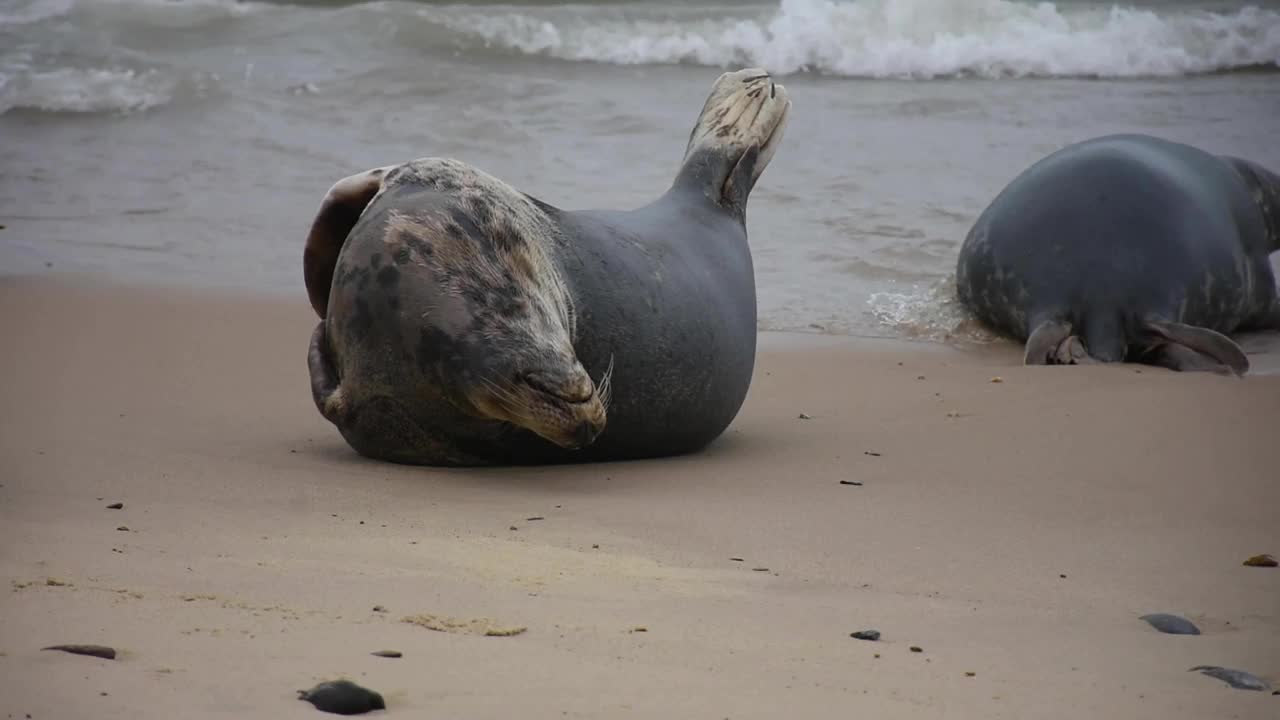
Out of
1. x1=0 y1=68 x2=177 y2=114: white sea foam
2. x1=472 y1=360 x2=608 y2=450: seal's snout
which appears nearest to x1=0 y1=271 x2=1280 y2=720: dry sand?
x1=472 y1=360 x2=608 y2=450: seal's snout

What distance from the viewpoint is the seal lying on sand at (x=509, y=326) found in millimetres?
3490

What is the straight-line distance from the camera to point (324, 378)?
3.84 m

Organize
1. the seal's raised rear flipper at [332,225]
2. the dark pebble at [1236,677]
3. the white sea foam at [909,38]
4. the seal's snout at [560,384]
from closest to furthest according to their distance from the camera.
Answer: the dark pebble at [1236,677]
the seal's snout at [560,384]
the seal's raised rear flipper at [332,225]
the white sea foam at [909,38]

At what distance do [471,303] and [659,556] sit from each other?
87 cm

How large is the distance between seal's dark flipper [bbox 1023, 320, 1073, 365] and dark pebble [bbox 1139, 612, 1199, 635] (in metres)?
3.08

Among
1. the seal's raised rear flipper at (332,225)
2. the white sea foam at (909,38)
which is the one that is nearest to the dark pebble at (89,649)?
the seal's raised rear flipper at (332,225)

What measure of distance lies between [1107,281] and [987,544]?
3017mm

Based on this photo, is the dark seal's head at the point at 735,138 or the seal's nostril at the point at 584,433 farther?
the dark seal's head at the point at 735,138

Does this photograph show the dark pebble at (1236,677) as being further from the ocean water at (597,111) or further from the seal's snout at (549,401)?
the ocean water at (597,111)

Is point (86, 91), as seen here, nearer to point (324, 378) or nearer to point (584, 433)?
point (324, 378)

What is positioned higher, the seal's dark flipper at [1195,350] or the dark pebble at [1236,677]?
the dark pebble at [1236,677]

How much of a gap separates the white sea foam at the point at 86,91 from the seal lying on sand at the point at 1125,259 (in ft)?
22.5

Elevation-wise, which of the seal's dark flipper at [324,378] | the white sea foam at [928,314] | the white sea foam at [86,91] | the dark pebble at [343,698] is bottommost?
the white sea foam at [928,314]

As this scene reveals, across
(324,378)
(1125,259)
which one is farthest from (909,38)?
(324,378)
